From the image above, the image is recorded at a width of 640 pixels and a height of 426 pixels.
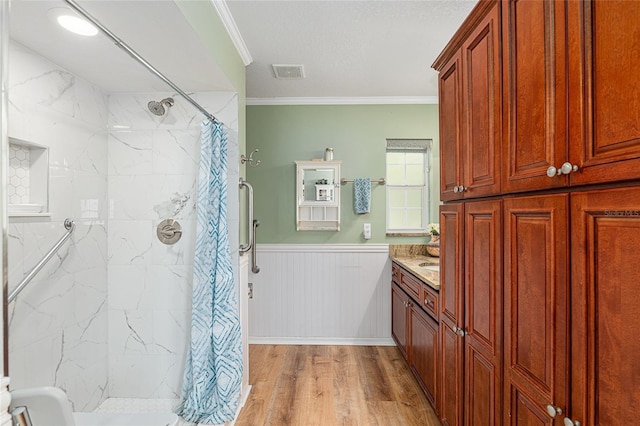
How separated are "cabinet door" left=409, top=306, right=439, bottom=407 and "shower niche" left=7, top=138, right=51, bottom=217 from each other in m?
2.35

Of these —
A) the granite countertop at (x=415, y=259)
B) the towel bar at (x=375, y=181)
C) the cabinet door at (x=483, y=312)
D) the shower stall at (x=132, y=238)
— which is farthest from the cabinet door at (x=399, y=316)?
the shower stall at (x=132, y=238)

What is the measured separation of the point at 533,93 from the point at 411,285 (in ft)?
6.30

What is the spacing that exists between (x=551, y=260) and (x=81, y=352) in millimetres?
2544

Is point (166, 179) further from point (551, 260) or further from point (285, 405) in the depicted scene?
point (551, 260)

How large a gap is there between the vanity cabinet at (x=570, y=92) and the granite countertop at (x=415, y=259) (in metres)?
1.49

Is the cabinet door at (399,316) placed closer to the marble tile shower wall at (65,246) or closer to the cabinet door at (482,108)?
the cabinet door at (482,108)

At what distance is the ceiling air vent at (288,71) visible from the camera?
274cm

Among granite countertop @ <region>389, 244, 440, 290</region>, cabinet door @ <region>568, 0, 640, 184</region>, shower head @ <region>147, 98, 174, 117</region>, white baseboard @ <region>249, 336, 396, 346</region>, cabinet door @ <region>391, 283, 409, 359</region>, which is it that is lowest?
white baseboard @ <region>249, 336, 396, 346</region>

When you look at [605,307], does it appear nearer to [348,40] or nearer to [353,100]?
[348,40]

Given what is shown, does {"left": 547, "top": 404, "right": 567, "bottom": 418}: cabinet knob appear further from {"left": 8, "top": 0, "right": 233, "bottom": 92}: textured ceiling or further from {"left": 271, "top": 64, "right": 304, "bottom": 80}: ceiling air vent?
{"left": 271, "top": 64, "right": 304, "bottom": 80}: ceiling air vent

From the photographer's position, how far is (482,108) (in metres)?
1.39

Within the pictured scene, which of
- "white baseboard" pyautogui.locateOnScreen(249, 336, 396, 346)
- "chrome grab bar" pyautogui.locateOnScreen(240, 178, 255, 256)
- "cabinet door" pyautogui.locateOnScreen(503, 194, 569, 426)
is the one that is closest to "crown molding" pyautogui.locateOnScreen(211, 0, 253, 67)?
"chrome grab bar" pyautogui.locateOnScreen(240, 178, 255, 256)

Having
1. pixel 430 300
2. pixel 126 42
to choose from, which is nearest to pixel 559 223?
pixel 430 300

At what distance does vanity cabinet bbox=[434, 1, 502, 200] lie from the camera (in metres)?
1.29
